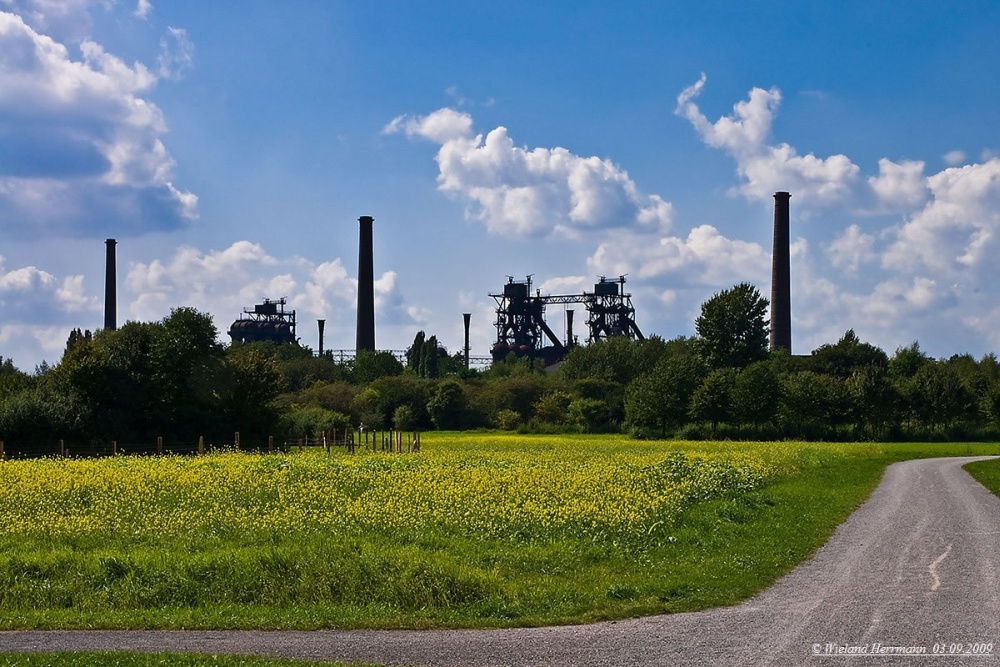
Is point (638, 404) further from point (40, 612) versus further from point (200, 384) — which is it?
point (40, 612)

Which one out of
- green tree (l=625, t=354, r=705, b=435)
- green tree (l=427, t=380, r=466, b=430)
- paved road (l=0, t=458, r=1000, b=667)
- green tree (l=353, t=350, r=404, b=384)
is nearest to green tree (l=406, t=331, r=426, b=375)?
green tree (l=353, t=350, r=404, b=384)

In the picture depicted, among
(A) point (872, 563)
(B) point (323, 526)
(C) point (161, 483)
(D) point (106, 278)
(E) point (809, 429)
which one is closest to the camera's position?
(A) point (872, 563)

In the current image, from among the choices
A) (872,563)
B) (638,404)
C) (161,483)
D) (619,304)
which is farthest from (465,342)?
(872,563)

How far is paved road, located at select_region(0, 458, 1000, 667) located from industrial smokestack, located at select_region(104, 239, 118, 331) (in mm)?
119596

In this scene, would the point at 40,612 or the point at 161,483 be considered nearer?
the point at 40,612

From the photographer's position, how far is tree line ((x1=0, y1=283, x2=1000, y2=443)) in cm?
6294

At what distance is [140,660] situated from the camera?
13734mm

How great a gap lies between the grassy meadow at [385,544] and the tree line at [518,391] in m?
26.0

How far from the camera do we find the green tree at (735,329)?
12150 centimetres

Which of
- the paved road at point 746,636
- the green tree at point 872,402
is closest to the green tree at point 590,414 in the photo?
the green tree at point 872,402

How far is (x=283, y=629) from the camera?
1619cm

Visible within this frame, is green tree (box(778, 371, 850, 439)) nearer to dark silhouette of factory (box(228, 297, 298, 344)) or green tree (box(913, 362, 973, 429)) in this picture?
green tree (box(913, 362, 973, 429))

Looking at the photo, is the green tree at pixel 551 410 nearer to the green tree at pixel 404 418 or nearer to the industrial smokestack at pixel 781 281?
the green tree at pixel 404 418

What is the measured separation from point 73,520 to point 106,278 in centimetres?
11226
